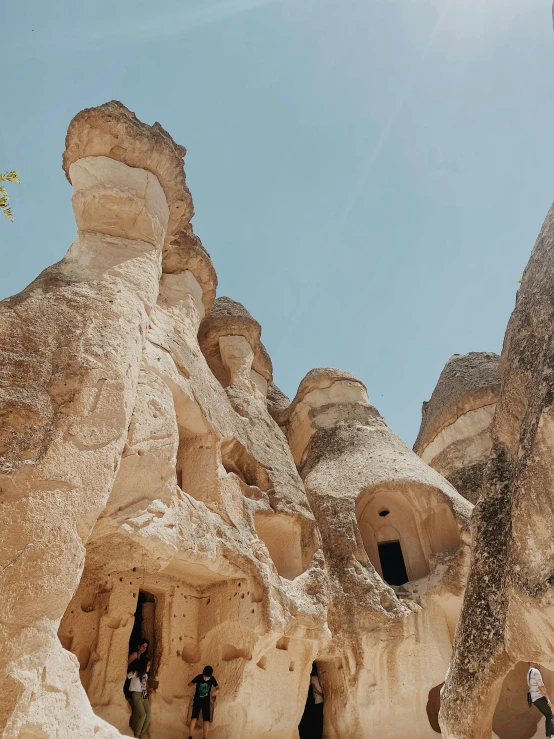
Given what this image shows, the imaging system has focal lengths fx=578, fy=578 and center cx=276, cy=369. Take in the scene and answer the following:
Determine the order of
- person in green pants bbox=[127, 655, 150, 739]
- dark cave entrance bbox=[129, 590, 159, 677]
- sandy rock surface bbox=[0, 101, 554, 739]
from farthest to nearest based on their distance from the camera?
dark cave entrance bbox=[129, 590, 159, 677] → person in green pants bbox=[127, 655, 150, 739] → sandy rock surface bbox=[0, 101, 554, 739]

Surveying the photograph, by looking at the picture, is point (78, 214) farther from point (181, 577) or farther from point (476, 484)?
point (476, 484)

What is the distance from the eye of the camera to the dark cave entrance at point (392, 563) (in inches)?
418

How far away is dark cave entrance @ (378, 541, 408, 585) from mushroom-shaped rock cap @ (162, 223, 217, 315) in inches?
229

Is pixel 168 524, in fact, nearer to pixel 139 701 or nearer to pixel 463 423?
pixel 139 701

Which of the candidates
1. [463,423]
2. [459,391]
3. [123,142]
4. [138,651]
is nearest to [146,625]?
[138,651]

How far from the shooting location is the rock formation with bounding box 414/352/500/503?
13906 mm

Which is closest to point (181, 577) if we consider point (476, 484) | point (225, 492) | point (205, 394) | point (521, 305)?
point (225, 492)

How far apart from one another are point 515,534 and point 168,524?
4.38 meters

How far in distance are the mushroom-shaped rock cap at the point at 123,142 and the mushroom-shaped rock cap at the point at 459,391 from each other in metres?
9.06

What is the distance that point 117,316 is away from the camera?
6.66m

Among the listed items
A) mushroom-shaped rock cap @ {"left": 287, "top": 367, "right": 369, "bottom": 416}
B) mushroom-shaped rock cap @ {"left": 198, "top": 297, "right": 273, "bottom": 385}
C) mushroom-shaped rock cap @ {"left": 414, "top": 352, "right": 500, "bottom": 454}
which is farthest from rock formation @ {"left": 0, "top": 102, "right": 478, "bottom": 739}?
mushroom-shaped rock cap @ {"left": 414, "top": 352, "right": 500, "bottom": 454}

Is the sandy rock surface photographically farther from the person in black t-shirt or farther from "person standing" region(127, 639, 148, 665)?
the person in black t-shirt

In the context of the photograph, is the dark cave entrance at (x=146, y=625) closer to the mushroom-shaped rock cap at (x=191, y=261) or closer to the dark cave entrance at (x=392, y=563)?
the dark cave entrance at (x=392, y=563)

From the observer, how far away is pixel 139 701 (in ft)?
21.3
